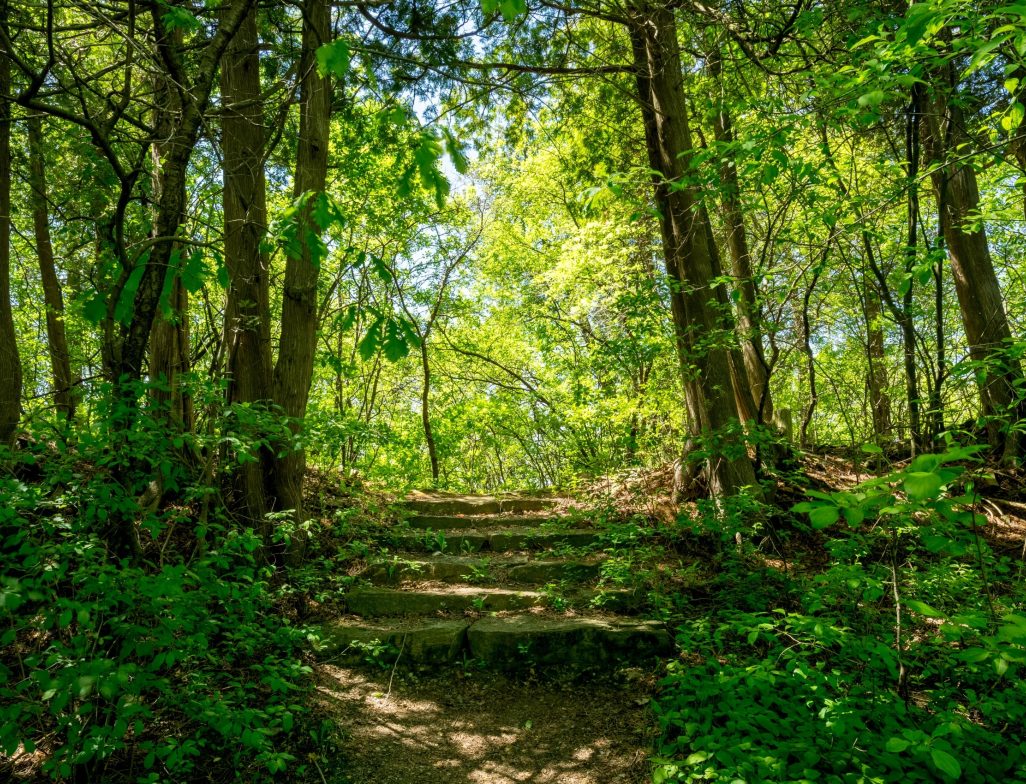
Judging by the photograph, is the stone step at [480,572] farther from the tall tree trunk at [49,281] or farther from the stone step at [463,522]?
the tall tree trunk at [49,281]

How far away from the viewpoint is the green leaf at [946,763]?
184cm

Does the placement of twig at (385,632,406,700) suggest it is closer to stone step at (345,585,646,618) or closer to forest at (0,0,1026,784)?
forest at (0,0,1026,784)

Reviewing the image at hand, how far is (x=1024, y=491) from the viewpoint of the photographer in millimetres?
6340

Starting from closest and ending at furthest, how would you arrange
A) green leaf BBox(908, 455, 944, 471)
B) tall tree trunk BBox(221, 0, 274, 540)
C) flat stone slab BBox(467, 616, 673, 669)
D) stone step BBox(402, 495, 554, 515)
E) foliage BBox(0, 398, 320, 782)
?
green leaf BBox(908, 455, 944, 471) < foliage BBox(0, 398, 320, 782) < flat stone slab BBox(467, 616, 673, 669) < tall tree trunk BBox(221, 0, 274, 540) < stone step BBox(402, 495, 554, 515)

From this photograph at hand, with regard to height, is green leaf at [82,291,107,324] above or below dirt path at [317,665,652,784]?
above

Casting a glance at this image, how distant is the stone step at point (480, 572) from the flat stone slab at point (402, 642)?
839 millimetres

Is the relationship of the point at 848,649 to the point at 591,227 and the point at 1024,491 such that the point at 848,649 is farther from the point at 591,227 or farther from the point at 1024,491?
the point at 591,227

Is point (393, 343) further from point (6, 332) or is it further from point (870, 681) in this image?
point (6, 332)

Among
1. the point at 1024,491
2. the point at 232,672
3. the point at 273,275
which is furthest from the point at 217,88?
the point at 1024,491

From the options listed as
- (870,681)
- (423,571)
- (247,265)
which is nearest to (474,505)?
(423,571)

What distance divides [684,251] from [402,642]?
455 centimetres

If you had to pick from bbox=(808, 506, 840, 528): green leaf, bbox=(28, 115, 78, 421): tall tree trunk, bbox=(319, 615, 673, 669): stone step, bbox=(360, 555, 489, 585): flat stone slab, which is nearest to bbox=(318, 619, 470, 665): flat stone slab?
bbox=(319, 615, 673, 669): stone step

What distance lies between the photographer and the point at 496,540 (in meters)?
6.07

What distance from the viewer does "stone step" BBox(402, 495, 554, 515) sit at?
708 centimetres
